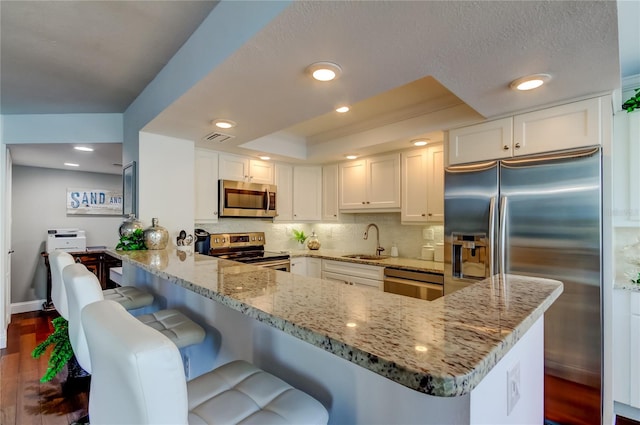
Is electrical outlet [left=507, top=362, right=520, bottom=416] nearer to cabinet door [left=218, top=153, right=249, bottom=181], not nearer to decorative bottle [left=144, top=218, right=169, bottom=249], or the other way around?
decorative bottle [left=144, top=218, right=169, bottom=249]

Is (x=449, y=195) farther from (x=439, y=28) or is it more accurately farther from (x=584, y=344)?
(x=439, y=28)

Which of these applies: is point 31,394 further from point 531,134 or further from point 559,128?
point 559,128

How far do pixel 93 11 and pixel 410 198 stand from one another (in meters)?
2.89

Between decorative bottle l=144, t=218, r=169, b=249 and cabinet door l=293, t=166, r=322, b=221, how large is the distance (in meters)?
1.92

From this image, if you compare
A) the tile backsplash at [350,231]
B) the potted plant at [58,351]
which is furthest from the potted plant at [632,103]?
the potted plant at [58,351]

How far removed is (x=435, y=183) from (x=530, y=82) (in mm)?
1453

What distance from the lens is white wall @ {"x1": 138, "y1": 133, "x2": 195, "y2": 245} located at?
2.68 meters

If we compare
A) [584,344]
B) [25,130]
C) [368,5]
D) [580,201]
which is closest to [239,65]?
[368,5]

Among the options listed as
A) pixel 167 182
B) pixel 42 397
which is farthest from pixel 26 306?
pixel 167 182

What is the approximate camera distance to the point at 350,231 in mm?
4371

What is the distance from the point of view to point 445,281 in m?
2.47

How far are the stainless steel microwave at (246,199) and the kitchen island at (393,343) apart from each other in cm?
219

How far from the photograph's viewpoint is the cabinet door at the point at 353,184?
12.4 feet

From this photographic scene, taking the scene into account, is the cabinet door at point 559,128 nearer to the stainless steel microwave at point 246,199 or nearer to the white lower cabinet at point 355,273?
the white lower cabinet at point 355,273
